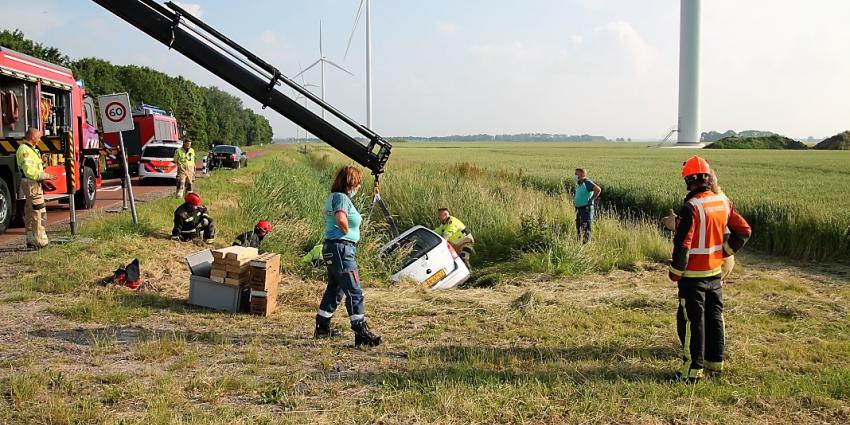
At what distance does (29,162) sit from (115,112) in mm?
2693

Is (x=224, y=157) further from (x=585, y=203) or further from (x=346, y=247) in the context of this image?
(x=346, y=247)

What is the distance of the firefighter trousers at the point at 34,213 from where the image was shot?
30.1 feet

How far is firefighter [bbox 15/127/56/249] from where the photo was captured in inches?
361

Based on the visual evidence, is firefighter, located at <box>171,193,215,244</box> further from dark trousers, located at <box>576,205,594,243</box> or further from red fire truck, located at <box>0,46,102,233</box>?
dark trousers, located at <box>576,205,594,243</box>

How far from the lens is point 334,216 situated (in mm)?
5828

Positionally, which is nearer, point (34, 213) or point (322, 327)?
point (322, 327)

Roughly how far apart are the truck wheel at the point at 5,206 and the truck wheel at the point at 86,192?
3.77 meters

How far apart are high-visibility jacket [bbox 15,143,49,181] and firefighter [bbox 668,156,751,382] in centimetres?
856

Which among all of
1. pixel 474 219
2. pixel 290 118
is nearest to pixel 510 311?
pixel 290 118

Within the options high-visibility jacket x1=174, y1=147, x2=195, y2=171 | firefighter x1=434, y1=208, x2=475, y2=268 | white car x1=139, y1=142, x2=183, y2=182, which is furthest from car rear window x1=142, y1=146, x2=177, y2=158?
firefighter x1=434, y1=208, x2=475, y2=268

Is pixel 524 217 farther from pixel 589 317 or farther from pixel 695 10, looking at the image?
pixel 695 10

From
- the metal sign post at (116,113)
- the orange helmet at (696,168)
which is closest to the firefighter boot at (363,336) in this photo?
the orange helmet at (696,168)

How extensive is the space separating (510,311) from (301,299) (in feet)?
8.24

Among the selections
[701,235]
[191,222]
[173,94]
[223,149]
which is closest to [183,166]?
[191,222]
